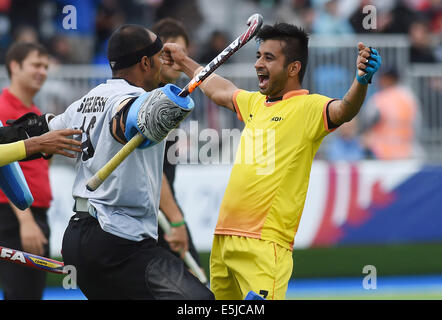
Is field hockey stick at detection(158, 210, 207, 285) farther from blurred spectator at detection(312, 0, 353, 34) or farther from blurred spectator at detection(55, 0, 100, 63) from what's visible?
blurred spectator at detection(312, 0, 353, 34)

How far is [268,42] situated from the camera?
6059 mm

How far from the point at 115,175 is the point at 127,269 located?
57 centimetres

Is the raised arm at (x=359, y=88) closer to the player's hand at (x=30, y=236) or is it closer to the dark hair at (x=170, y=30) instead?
the dark hair at (x=170, y=30)

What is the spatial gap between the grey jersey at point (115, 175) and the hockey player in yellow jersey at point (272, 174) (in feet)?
2.68

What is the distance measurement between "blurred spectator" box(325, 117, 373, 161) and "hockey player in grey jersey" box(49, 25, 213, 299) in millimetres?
6779

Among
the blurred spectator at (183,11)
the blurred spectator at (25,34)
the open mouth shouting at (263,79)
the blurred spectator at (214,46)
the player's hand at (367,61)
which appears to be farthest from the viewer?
the blurred spectator at (183,11)

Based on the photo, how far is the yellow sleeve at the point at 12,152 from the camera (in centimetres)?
531

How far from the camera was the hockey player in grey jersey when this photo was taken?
5.02m

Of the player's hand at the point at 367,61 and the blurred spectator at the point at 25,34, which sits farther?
the blurred spectator at the point at 25,34

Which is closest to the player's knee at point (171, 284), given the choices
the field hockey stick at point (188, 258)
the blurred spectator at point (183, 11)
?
the field hockey stick at point (188, 258)

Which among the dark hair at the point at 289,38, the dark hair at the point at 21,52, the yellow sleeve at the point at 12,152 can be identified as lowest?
the yellow sleeve at the point at 12,152

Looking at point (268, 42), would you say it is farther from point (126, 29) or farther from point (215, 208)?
point (215, 208)
